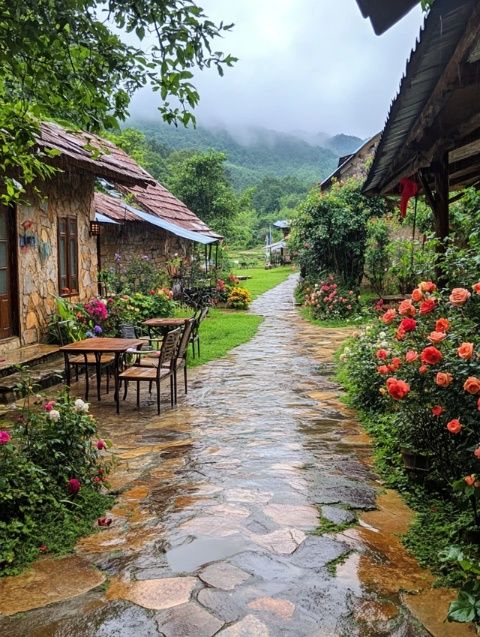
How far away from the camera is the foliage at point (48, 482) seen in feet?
11.0

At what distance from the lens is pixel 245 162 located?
10500 cm

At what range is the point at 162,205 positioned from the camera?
738 inches

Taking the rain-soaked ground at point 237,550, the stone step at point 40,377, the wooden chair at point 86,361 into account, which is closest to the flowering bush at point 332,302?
the wooden chair at point 86,361

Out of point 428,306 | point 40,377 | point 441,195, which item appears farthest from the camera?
point 40,377

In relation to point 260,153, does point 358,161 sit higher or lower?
lower

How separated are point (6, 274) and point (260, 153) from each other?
112356 millimetres

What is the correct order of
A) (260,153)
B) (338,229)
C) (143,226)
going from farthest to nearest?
(260,153), (143,226), (338,229)

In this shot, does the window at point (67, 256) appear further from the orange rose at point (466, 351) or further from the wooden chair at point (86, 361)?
the orange rose at point (466, 351)

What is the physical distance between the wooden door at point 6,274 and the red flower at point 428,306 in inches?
254

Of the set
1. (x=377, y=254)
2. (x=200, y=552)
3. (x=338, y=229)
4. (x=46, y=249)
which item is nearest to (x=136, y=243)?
(x=338, y=229)

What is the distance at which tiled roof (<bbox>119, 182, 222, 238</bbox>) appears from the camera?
679 inches

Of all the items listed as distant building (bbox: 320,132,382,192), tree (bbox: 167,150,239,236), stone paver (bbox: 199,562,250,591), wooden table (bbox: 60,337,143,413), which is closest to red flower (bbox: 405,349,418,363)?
stone paver (bbox: 199,562,250,591)

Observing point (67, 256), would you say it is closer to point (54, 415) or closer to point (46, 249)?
point (46, 249)

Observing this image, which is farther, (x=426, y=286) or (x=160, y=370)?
(x=160, y=370)
